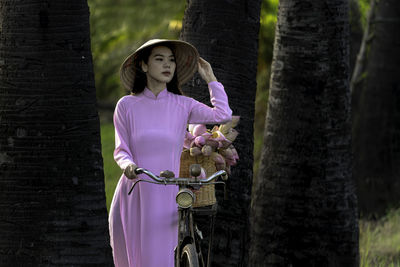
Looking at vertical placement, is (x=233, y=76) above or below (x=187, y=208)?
above

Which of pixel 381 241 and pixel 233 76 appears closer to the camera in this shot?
pixel 233 76

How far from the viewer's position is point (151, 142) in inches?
197

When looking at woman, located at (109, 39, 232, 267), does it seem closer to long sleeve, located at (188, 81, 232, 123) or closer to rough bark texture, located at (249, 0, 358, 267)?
long sleeve, located at (188, 81, 232, 123)

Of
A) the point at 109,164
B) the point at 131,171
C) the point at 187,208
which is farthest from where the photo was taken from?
the point at 109,164

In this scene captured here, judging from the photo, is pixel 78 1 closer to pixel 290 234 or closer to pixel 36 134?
pixel 36 134

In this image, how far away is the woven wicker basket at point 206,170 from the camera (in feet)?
16.4

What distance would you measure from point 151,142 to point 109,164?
1311 centimetres

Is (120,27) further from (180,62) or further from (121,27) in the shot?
(180,62)

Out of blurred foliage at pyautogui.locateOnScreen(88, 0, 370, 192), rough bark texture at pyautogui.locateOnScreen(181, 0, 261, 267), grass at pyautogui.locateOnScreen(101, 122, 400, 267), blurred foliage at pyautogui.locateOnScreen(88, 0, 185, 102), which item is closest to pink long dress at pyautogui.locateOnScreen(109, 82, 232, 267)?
rough bark texture at pyautogui.locateOnScreen(181, 0, 261, 267)

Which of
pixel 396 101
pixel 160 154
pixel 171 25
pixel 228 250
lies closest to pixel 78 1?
pixel 160 154

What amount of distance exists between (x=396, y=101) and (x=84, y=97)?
8572 mm

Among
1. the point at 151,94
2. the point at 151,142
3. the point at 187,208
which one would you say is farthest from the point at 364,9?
the point at 187,208

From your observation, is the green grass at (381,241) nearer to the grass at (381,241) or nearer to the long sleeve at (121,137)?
the grass at (381,241)

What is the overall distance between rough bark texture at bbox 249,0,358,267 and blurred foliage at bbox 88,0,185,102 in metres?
10.8
